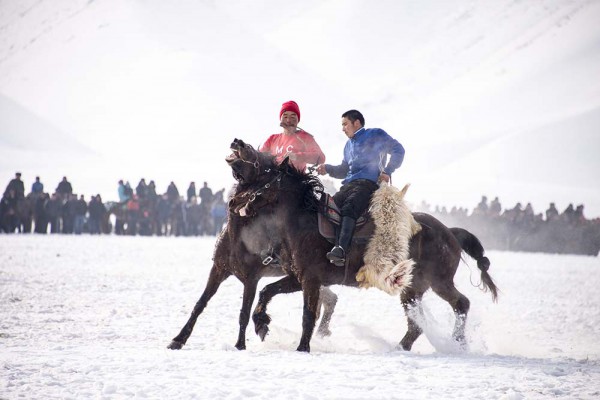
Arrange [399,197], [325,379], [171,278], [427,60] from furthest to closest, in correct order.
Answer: [427,60] → [171,278] → [399,197] → [325,379]

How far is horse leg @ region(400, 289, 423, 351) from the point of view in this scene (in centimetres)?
782

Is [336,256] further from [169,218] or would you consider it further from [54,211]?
[169,218]

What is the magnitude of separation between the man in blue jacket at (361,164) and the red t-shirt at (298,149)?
1.06 ft

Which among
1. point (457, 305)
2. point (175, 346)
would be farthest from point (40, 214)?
point (457, 305)

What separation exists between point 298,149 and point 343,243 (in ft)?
4.70

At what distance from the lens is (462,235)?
28.8 ft

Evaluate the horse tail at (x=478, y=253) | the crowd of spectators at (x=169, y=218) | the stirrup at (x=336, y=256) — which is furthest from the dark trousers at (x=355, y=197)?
the crowd of spectators at (x=169, y=218)

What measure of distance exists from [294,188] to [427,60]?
455 feet

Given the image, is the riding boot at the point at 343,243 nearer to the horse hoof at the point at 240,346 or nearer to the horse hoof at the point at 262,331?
the horse hoof at the point at 262,331

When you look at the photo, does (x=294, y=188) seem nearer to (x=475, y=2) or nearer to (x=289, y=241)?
(x=289, y=241)

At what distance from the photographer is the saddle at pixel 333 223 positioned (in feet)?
23.5

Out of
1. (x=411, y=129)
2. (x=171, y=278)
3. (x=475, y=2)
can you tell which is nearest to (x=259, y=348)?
(x=171, y=278)

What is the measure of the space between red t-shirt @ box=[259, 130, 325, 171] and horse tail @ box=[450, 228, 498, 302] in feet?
6.85

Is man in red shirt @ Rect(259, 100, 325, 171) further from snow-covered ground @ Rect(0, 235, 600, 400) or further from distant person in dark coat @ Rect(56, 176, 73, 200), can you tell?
distant person in dark coat @ Rect(56, 176, 73, 200)
